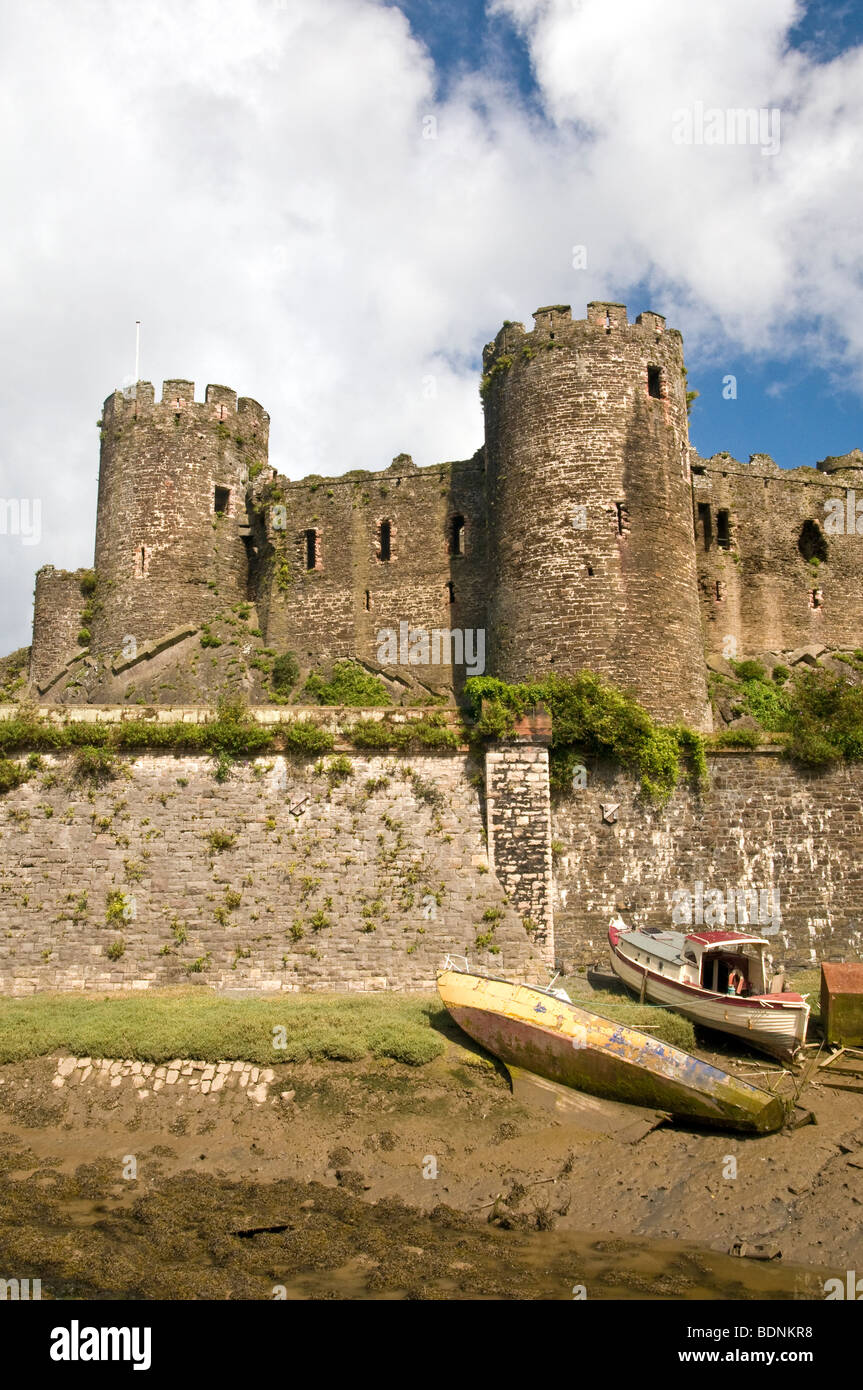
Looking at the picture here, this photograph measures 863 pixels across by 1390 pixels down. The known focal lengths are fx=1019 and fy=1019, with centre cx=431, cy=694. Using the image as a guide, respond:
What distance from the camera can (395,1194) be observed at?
10.9 m

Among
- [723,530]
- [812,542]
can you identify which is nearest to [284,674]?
[723,530]

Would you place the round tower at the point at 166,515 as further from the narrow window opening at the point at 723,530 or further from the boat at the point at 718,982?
the boat at the point at 718,982

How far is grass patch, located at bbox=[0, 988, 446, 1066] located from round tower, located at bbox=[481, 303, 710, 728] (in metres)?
9.65

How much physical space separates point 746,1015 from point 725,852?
4.95 m

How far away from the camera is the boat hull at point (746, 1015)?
45.4 ft

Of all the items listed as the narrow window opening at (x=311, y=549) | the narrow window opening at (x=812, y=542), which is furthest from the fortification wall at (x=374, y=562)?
the narrow window opening at (x=812, y=542)

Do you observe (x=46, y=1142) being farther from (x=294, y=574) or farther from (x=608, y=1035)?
(x=294, y=574)

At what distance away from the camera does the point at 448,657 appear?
27.7 metres

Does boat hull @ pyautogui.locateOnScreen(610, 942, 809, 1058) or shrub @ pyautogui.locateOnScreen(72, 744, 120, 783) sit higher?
shrub @ pyautogui.locateOnScreen(72, 744, 120, 783)

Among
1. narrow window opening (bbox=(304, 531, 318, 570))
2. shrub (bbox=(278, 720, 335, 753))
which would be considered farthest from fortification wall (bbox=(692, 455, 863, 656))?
shrub (bbox=(278, 720, 335, 753))

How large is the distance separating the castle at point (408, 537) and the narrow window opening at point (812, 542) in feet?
0.20

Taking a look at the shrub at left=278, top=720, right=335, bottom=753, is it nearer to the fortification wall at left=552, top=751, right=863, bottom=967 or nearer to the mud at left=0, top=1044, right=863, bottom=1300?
the fortification wall at left=552, top=751, right=863, bottom=967

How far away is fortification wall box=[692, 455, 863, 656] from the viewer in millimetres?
28828
